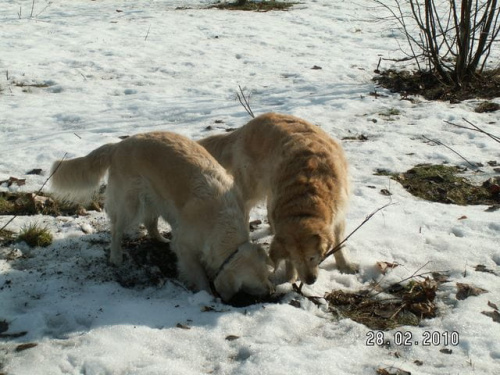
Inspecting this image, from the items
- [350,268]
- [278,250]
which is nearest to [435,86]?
[350,268]

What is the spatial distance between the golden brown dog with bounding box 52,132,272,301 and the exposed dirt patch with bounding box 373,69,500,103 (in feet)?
20.6

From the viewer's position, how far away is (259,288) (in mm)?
4387

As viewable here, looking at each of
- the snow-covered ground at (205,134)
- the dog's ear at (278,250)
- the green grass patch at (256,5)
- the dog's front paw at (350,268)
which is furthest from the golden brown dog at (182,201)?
the green grass patch at (256,5)

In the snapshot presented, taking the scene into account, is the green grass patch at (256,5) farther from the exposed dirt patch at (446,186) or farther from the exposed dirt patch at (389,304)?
the exposed dirt patch at (389,304)

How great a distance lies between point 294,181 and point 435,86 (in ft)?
22.4

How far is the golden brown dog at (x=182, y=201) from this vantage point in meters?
4.47

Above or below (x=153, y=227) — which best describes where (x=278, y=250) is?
above

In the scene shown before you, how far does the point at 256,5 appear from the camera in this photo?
16.3m

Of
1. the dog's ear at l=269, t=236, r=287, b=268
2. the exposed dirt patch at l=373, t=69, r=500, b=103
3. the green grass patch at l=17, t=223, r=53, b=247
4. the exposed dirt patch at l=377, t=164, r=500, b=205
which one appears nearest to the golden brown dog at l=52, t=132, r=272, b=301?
the dog's ear at l=269, t=236, r=287, b=268

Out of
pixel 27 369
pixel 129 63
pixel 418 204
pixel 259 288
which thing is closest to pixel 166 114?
pixel 129 63

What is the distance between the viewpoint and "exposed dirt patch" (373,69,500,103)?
9823 millimetres

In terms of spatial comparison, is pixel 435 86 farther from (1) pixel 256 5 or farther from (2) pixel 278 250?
(1) pixel 256 5

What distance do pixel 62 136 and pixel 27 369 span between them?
478 cm

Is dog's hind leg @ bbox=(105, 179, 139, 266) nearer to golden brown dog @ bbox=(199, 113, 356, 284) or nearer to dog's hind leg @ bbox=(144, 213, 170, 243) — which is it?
dog's hind leg @ bbox=(144, 213, 170, 243)
